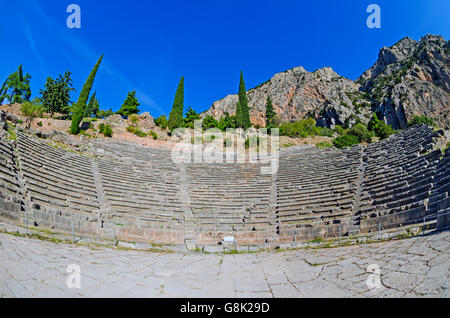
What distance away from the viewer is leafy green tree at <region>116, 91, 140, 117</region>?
42.5 metres

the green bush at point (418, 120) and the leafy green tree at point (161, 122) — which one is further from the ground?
the green bush at point (418, 120)

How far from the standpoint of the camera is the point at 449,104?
154 feet

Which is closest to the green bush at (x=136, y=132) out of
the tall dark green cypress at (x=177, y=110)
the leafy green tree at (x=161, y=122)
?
the tall dark green cypress at (x=177, y=110)

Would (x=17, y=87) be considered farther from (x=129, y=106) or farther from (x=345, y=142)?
(x=345, y=142)

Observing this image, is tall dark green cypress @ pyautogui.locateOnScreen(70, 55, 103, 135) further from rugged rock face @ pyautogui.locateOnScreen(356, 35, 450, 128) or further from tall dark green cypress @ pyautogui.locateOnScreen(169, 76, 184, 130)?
rugged rock face @ pyautogui.locateOnScreen(356, 35, 450, 128)

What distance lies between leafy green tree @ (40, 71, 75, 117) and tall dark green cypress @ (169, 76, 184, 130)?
17.8m

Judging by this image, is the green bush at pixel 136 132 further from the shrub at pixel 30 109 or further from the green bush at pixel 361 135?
the green bush at pixel 361 135

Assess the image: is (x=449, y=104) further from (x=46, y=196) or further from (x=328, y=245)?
(x=46, y=196)

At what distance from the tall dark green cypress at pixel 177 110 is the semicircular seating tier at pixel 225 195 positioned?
17370mm

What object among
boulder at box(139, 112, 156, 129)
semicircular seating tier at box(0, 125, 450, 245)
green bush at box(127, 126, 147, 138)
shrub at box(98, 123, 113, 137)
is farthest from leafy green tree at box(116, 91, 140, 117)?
semicircular seating tier at box(0, 125, 450, 245)

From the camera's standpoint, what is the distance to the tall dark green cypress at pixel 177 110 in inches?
1449

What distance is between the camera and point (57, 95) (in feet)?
124
